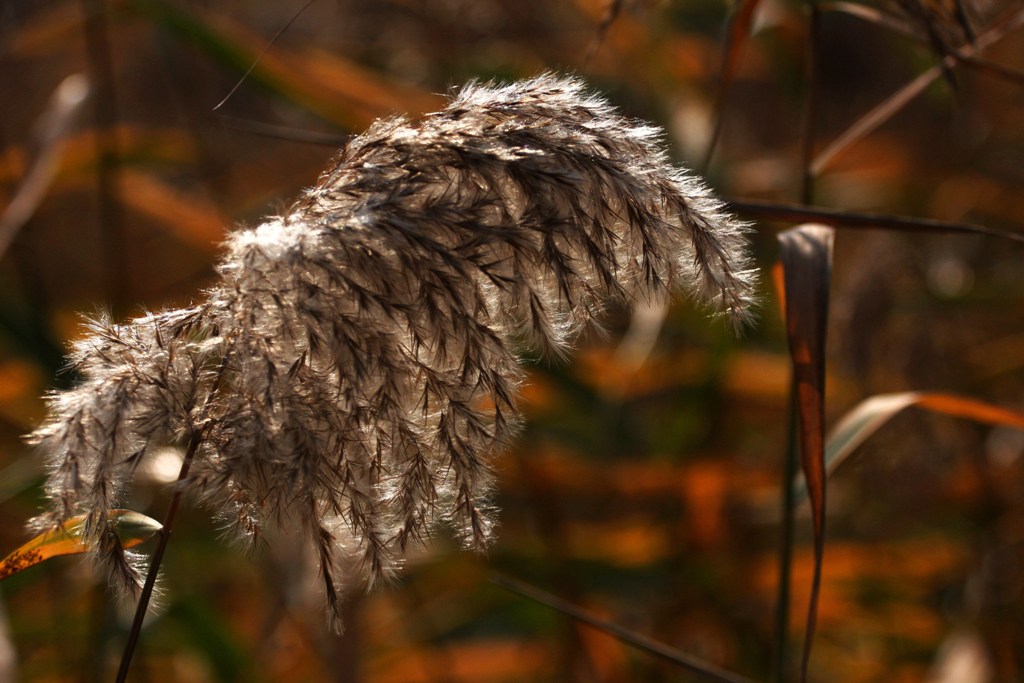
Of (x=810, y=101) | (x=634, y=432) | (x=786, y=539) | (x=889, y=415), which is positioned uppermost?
(x=810, y=101)

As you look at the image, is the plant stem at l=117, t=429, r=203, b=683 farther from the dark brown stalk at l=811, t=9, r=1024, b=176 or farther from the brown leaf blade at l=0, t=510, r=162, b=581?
the dark brown stalk at l=811, t=9, r=1024, b=176

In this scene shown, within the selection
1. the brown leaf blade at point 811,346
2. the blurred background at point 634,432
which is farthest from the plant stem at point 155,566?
the blurred background at point 634,432

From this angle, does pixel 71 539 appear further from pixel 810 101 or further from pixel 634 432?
pixel 634 432

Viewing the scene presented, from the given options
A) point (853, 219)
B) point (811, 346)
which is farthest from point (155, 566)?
point (853, 219)

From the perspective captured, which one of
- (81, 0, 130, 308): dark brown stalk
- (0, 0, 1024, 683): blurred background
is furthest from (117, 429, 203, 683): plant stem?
(81, 0, 130, 308): dark brown stalk

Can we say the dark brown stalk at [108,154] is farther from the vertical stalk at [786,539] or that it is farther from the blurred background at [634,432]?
the vertical stalk at [786,539]
